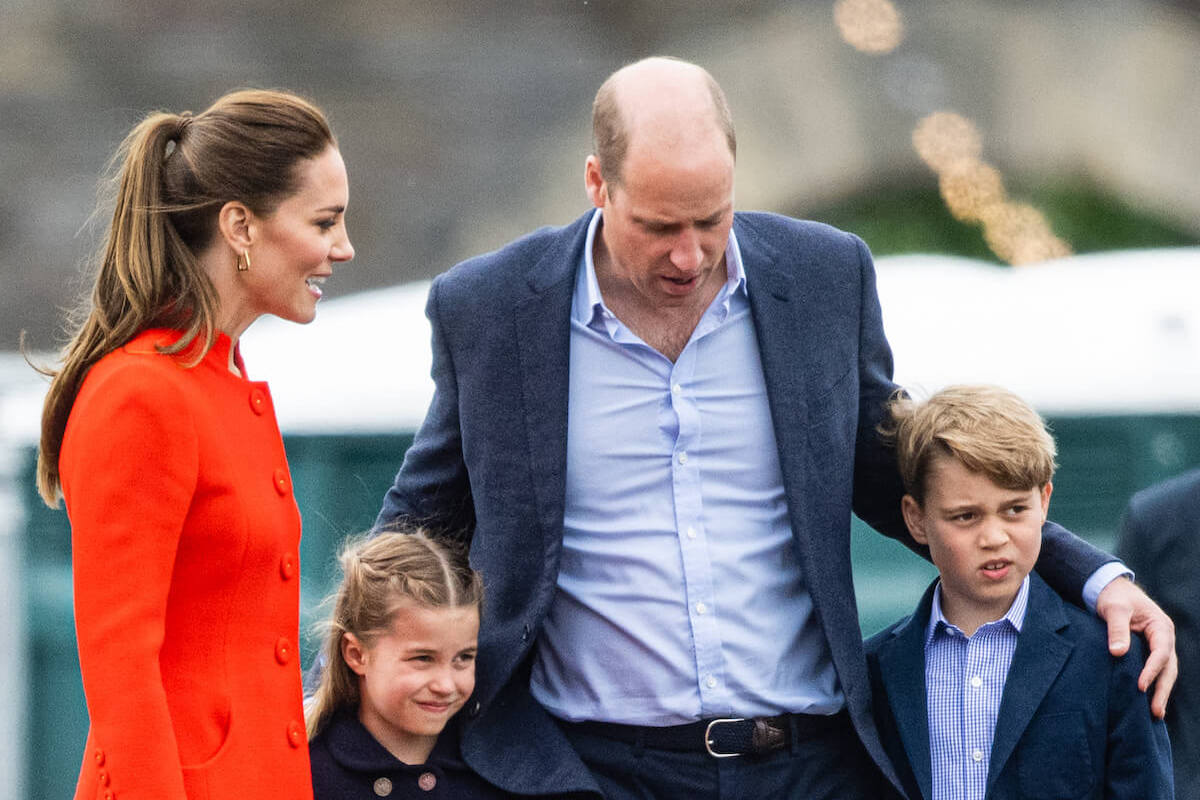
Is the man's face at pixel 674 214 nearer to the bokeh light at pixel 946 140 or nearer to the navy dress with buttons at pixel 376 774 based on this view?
the navy dress with buttons at pixel 376 774

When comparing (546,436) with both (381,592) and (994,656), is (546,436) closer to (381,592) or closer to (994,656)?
(381,592)

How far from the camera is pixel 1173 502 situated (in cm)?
288

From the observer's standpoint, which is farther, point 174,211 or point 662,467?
point 662,467

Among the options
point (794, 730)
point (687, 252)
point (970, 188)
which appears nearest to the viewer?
point (687, 252)

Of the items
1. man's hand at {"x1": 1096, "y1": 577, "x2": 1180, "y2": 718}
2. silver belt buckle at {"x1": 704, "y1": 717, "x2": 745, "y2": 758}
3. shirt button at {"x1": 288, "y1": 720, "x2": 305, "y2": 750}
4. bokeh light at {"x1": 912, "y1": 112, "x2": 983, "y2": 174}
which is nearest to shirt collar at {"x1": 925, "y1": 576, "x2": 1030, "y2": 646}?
man's hand at {"x1": 1096, "y1": 577, "x2": 1180, "y2": 718}

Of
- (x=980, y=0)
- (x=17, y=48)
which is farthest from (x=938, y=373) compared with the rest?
(x=17, y=48)

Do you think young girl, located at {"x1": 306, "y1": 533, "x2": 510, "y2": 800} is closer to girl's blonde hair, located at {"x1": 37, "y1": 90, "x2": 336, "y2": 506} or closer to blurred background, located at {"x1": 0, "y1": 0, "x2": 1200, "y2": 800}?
girl's blonde hair, located at {"x1": 37, "y1": 90, "x2": 336, "y2": 506}

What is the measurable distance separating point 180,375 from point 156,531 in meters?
0.22

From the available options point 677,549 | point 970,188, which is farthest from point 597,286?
point 970,188

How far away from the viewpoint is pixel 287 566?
2.31 m

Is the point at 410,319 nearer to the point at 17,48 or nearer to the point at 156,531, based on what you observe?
the point at 156,531

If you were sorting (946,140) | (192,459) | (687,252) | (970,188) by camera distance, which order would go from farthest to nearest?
(946,140) < (970,188) < (687,252) < (192,459)

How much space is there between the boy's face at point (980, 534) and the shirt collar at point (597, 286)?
44cm

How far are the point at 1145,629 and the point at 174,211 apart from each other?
63.0 inches
